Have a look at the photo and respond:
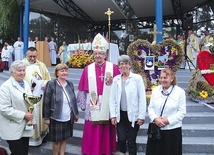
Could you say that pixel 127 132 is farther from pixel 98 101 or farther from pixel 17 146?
pixel 17 146

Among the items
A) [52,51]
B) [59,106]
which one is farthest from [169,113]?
[52,51]

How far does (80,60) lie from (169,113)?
23.2 feet

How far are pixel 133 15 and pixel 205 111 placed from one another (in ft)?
49.3

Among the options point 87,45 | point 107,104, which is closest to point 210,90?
point 107,104

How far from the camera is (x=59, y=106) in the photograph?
3.48m

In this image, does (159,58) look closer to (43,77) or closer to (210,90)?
(210,90)

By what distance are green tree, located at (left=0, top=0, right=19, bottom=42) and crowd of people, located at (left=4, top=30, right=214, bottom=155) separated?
566 inches

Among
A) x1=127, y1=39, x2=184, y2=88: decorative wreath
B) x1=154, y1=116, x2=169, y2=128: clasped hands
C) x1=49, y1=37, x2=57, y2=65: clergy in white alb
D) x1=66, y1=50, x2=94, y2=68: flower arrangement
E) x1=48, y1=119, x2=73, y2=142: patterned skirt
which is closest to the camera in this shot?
x1=154, y1=116, x2=169, y2=128: clasped hands

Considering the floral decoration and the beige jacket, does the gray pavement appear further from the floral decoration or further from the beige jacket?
the beige jacket

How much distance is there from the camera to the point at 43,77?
13.5 ft

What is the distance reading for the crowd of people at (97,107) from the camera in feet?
9.89

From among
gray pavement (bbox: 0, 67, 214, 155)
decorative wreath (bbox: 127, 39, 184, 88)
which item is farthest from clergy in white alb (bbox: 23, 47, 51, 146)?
decorative wreath (bbox: 127, 39, 184, 88)

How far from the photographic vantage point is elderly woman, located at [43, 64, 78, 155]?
137 inches

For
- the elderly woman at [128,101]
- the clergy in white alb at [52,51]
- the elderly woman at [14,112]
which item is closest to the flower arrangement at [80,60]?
the clergy in white alb at [52,51]
